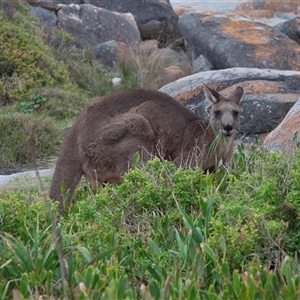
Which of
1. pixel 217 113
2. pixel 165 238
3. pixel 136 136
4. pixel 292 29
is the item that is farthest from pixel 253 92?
pixel 292 29

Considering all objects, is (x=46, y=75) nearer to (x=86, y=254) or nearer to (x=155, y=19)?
(x=155, y=19)

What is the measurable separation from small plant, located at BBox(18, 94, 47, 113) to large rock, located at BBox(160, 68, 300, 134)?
3.39 meters

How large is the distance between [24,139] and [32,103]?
2227mm

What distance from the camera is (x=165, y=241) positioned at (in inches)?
226

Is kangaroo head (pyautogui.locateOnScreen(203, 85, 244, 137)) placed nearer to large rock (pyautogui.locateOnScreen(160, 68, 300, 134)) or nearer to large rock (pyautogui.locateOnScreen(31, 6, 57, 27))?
large rock (pyautogui.locateOnScreen(160, 68, 300, 134))

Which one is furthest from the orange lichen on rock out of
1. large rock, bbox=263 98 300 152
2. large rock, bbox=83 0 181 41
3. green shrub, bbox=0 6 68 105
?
large rock, bbox=263 98 300 152

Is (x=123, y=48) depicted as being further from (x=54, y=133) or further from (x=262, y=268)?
(x=262, y=268)

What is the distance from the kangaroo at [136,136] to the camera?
831cm

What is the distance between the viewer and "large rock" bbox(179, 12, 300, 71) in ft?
56.4

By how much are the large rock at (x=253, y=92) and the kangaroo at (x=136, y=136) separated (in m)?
1.90

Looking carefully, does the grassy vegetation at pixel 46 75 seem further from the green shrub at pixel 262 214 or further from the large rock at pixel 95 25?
the green shrub at pixel 262 214

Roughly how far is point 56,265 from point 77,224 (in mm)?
1041

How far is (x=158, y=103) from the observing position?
8.92 metres

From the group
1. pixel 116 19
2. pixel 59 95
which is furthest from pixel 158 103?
pixel 116 19
